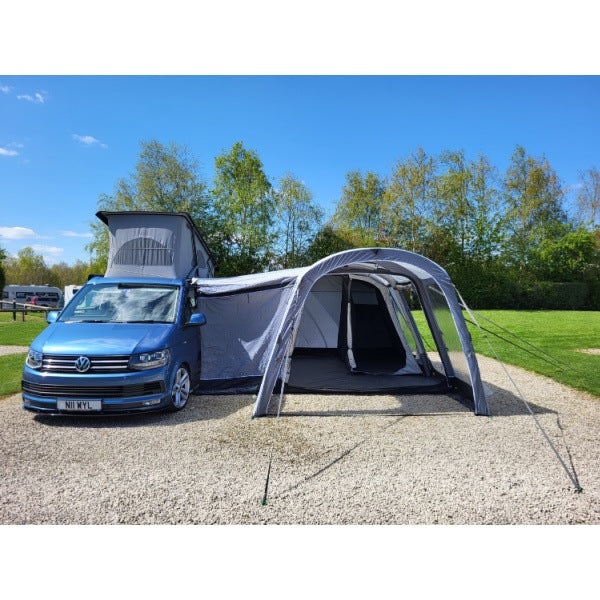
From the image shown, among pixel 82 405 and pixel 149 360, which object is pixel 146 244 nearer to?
pixel 149 360

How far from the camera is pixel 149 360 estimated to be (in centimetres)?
518

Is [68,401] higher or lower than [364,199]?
lower

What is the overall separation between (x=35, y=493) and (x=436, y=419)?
4.24m

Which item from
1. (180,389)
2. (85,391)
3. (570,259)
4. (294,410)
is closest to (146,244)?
(180,389)

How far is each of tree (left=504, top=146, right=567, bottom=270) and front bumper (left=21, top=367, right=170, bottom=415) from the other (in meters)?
30.3

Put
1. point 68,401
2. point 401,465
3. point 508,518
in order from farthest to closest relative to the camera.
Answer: point 68,401
point 401,465
point 508,518

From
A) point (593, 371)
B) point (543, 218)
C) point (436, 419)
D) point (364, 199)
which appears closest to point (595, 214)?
point (543, 218)

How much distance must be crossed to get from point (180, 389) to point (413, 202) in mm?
26630

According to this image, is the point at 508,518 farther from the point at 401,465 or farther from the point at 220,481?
the point at 220,481

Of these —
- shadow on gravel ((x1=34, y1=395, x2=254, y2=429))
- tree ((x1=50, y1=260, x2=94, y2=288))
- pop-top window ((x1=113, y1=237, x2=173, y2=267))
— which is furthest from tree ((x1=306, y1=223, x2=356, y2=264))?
tree ((x1=50, y1=260, x2=94, y2=288))

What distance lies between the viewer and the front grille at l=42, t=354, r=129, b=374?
495 centimetres

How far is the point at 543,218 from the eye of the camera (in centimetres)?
3177

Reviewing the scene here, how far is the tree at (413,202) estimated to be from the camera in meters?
29.4

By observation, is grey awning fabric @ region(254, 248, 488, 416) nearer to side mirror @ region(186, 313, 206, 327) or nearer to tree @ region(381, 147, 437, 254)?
side mirror @ region(186, 313, 206, 327)
